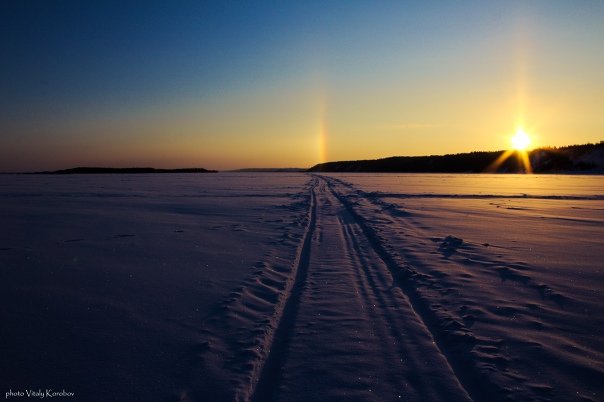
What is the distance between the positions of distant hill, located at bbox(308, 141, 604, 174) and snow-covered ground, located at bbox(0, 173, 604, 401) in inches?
2103

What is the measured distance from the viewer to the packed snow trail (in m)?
2.87

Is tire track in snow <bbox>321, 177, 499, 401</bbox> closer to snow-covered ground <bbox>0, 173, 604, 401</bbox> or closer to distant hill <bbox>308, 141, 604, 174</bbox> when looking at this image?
snow-covered ground <bbox>0, 173, 604, 401</bbox>

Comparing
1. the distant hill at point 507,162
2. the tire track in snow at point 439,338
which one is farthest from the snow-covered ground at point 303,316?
the distant hill at point 507,162

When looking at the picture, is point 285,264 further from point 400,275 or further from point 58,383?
point 58,383

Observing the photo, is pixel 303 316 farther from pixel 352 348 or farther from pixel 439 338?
pixel 439 338

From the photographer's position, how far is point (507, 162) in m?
64.6

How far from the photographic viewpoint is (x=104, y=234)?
347 inches

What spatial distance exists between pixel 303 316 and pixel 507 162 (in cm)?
7081

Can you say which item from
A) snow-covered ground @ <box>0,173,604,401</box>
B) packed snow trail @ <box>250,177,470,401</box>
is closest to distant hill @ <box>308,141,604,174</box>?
snow-covered ground @ <box>0,173,604,401</box>

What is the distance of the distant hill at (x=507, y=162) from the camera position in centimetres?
5130

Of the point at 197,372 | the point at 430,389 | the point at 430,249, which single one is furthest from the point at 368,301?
the point at 430,249

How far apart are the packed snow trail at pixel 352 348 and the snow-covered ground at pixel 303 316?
16 mm

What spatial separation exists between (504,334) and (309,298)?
2.24m

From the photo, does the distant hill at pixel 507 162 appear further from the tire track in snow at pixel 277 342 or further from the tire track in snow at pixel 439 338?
the tire track in snow at pixel 277 342
